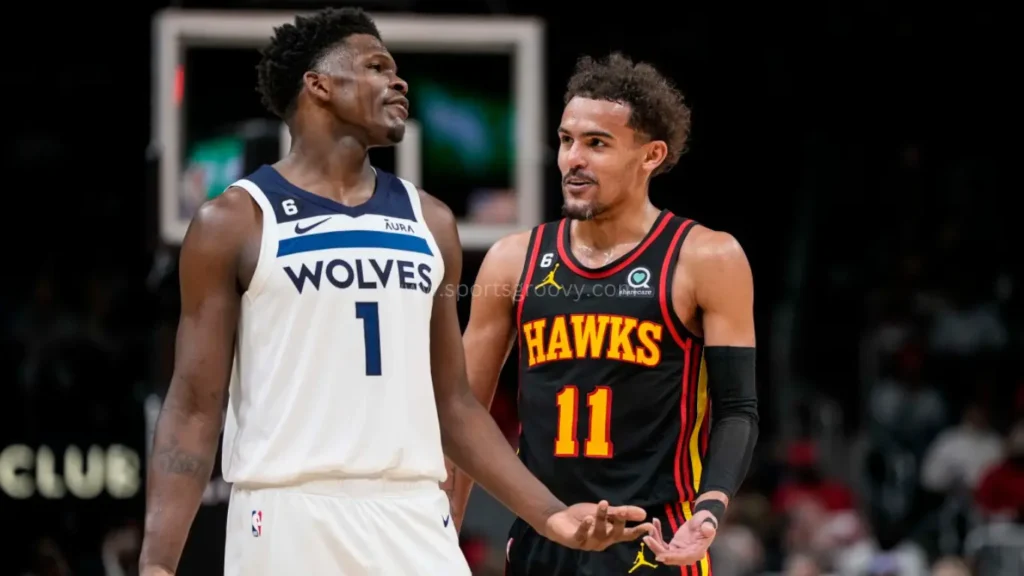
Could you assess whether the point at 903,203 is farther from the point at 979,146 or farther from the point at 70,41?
the point at 70,41

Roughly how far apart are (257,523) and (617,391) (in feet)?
4.21

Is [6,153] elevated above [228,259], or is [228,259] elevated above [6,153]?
[6,153]

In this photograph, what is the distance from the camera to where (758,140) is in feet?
45.9

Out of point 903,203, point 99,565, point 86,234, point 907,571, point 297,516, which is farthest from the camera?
point 903,203

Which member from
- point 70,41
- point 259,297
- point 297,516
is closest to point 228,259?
point 259,297

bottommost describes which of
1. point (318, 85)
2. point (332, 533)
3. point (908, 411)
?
point (908, 411)

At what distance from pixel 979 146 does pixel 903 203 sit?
1.06 metres

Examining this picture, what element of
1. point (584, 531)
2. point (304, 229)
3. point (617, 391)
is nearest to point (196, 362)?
point (304, 229)

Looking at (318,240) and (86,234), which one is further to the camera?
(86,234)

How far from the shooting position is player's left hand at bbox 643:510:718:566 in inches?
154

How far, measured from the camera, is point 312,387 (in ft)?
11.7

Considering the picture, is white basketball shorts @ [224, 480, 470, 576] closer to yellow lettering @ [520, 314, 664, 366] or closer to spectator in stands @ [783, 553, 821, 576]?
yellow lettering @ [520, 314, 664, 366]

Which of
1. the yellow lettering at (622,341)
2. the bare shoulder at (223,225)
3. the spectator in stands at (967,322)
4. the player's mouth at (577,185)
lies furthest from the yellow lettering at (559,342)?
the spectator in stands at (967,322)

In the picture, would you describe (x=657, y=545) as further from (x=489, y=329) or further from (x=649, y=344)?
(x=489, y=329)
